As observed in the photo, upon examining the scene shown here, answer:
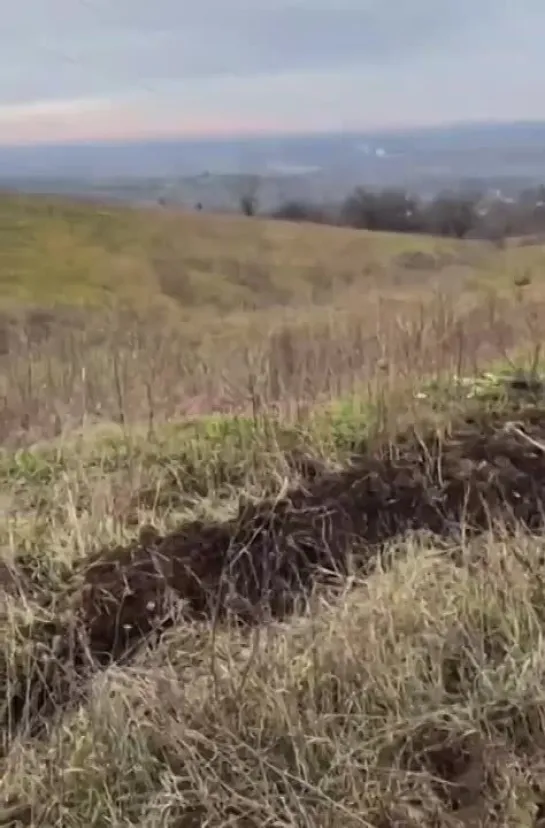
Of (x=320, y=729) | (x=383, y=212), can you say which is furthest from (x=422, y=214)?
(x=320, y=729)

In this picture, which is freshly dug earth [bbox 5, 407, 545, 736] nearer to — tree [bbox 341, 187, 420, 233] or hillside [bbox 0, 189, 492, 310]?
hillside [bbox 0, 189, 492, 310]

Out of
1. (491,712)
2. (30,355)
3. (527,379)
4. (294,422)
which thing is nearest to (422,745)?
(491,712)

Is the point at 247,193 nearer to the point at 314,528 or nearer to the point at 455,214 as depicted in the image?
the point at 455,214

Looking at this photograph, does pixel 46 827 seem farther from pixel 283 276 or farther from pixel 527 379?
pixel 283 276

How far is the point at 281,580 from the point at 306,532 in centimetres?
35

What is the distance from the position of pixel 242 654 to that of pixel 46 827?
0.80 metres

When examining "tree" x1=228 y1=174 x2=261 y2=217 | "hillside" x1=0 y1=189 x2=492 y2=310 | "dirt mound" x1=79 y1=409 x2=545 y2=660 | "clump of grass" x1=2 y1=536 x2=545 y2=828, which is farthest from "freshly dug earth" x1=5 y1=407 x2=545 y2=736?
"tree" x1=228 y1=174 x2=261 y2=217

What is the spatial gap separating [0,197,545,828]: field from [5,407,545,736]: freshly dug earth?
13mm

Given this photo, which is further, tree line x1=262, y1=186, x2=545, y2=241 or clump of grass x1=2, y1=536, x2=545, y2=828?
tree line x1=262, y1=186, x2=545, y2=241

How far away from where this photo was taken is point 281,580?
393cm

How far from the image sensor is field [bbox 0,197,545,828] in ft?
8.99

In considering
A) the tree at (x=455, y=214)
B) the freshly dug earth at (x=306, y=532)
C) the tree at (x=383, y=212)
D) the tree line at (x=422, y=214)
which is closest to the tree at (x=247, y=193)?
the tree line at (x=422, y=214)

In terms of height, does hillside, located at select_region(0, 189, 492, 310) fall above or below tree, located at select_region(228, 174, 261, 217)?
below

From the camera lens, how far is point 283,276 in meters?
17.7
